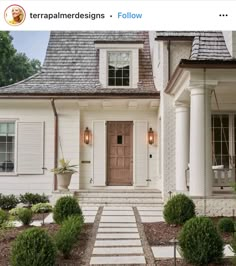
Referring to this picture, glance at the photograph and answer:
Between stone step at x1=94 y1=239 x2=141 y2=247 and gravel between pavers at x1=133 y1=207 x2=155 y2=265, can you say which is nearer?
gravel between pavers at x1=133 y1=207 x2=155 y2=265

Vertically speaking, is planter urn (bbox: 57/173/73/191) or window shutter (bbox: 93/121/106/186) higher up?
window shutter (bbox: 93/121/106/186)

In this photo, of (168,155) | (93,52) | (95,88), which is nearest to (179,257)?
(168,155)

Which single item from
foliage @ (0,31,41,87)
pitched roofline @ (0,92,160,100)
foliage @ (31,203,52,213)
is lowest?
foliage @ (31,203,52,213)

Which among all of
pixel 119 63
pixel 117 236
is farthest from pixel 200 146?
pixel 119 63

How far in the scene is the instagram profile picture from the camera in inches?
250

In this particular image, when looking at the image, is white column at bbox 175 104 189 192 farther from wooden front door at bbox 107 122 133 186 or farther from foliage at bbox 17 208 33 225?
foliage at bbox 17 208 33 225

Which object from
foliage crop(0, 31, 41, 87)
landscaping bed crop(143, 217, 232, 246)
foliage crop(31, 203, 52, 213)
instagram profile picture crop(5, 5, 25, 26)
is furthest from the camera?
foliage crop(0, 31, 41, 87)

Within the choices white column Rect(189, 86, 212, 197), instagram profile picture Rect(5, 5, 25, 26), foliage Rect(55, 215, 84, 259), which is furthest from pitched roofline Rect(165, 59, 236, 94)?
foliage Rect(55, 215, 84, 259)

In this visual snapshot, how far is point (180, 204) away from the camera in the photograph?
309 inches

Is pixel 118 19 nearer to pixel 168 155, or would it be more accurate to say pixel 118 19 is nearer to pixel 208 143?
pixel 208 143

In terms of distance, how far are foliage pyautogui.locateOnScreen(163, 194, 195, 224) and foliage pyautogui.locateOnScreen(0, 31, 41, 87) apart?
713 inches

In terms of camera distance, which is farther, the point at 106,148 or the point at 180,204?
the point at 106,148

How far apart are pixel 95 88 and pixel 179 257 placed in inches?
318

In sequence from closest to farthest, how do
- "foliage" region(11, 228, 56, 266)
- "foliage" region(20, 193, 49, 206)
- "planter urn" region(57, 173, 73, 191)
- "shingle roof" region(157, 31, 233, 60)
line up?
"foliage" region(11, 228, 56, 266) → "shingle roof" region(157, 31, 233, 60) → "planter urn" region(57, 173, 73, 191) → "foliage" region(20, 193, 49, 206)
